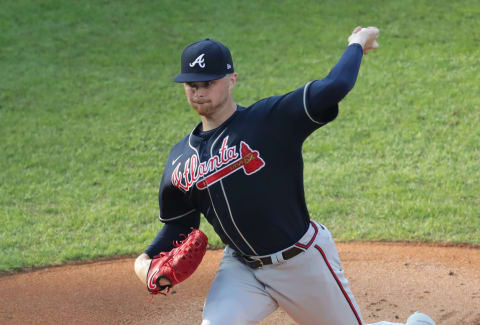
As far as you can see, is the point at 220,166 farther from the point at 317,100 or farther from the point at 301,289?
the point at 301,289

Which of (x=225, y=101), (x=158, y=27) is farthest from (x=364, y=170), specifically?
(x=158, y=27)

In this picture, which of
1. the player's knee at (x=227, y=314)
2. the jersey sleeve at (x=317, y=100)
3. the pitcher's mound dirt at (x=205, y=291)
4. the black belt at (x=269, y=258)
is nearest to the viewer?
the jersey sleeve at (x=317, y=100)

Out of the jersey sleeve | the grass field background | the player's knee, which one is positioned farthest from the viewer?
the grass field background

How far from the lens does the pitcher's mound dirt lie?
4961mm

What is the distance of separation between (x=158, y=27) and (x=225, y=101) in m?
10.3

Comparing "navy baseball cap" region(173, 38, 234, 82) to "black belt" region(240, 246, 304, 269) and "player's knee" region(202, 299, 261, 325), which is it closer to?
"black belt" region(240, 246, 304, 269)

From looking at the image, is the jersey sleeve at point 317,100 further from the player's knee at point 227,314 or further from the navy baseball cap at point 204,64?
the player's knee at point 227,314

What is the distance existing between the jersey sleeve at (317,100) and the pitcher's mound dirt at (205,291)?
79.0 inches

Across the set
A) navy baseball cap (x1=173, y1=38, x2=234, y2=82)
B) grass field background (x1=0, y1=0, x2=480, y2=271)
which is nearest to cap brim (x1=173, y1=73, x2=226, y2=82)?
navy baseball cap (x1=173, y1=38, x2=234, y2=82)

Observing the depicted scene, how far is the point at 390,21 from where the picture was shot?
12.7m

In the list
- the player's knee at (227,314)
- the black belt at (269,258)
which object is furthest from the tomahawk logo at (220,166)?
the player's knee at (227,314)

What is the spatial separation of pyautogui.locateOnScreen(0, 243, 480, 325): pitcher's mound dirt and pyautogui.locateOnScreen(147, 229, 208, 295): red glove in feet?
5.15

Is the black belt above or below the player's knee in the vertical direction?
above

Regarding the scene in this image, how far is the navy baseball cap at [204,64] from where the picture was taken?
11.2 ft
